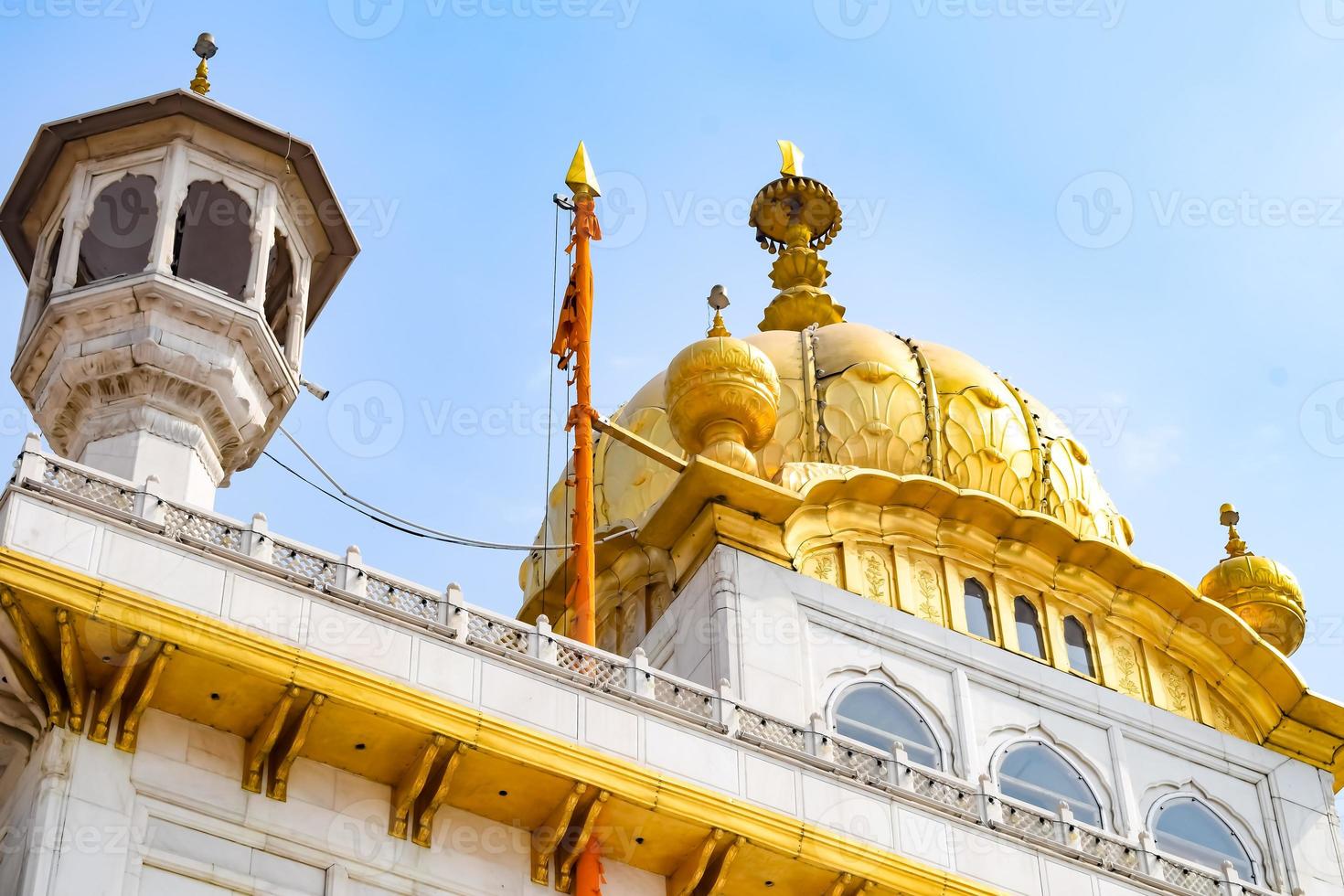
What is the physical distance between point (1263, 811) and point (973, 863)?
19.0ft

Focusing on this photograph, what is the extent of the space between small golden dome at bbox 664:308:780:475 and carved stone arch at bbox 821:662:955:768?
217cm

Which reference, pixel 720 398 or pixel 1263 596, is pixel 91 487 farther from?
pixel 1263 596

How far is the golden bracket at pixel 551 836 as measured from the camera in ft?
53.0

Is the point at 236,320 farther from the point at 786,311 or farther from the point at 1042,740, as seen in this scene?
the point at 786,311

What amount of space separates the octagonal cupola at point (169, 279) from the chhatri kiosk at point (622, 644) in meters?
0.03

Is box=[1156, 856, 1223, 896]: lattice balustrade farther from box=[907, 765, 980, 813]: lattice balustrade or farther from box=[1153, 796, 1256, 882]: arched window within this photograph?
box=[1153, 796, 1256, 882]: arched window

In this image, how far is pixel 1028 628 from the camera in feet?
75.4

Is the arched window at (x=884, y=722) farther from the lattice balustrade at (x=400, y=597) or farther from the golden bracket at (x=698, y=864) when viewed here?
the lattice balustrade at (x=400, y=597)

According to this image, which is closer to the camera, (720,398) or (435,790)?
(435,790)

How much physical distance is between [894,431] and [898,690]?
4.02m

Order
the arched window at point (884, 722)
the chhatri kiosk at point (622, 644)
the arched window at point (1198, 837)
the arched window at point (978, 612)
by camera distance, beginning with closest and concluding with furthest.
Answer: the chhatri kiosk at point (622, 644)
the arched window at point (884, 722)
the arched window at point (1198, 837)
the arched window at point (978, 612)

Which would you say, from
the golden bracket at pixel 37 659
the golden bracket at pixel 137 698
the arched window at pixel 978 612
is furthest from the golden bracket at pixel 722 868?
the arched window at pixel 978 612

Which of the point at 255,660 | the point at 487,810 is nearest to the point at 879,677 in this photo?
the point at 487,810

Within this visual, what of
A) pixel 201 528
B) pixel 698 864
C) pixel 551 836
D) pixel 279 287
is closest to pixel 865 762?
pixel 698 864
